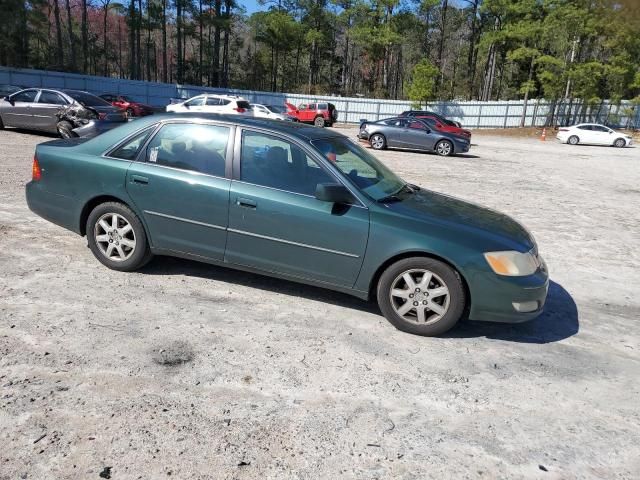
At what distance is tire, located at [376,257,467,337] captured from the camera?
404cm

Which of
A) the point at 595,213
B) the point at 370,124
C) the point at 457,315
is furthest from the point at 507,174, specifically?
the point at 457,315

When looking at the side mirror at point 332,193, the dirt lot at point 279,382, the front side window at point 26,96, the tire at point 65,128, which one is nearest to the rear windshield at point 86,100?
the tire at point 65,128

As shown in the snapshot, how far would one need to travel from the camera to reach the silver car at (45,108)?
1447 cm

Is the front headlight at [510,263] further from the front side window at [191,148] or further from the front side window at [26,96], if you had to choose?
the front side window at [26,96]

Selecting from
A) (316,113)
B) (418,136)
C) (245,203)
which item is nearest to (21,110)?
(418,136)

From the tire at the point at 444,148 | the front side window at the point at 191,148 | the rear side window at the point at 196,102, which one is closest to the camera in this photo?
the front side window at the point at 191,148

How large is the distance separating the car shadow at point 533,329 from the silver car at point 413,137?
15354 millimetres

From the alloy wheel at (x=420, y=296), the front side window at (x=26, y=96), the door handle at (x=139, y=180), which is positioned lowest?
the alloy wheel at (x=420, y=296)

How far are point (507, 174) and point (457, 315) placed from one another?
11998 mm

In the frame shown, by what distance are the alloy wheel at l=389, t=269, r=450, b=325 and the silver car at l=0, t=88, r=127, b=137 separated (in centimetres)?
1158

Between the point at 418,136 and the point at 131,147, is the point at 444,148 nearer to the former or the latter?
the point at 418,136

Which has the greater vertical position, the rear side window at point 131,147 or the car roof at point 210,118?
the car roof at point 210,118

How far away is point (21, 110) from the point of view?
50.3 feet

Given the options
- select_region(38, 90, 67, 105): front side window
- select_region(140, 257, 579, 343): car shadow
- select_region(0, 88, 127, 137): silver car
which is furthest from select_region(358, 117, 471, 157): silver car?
select_region(140, 257, 579, 343): car shadow
